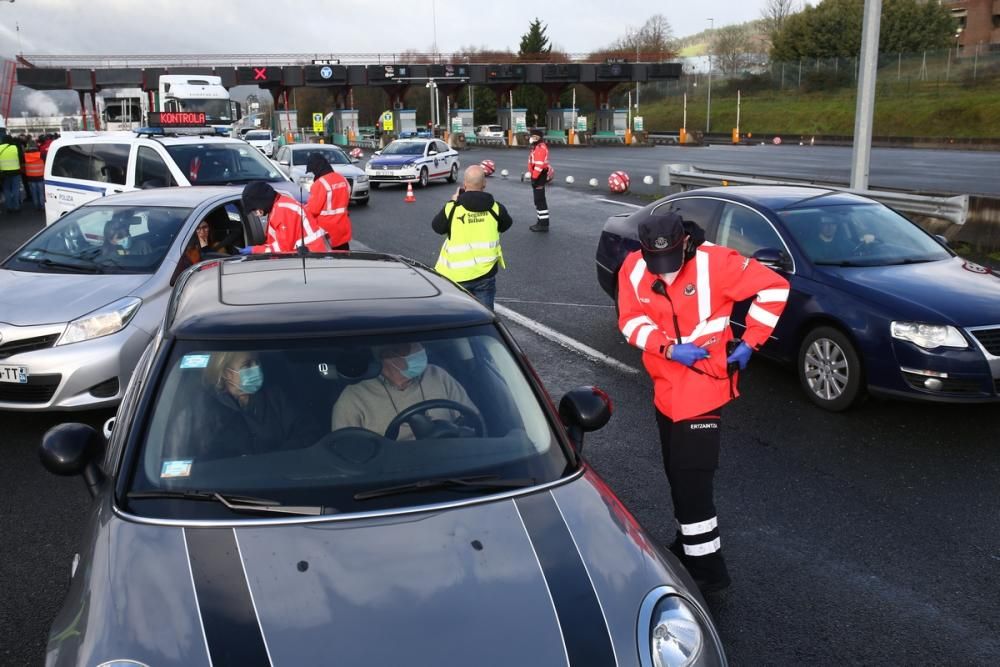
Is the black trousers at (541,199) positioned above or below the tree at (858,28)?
below

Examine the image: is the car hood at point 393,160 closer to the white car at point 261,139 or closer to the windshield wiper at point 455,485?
the white car at point 261,139

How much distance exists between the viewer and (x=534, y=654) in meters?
2.49

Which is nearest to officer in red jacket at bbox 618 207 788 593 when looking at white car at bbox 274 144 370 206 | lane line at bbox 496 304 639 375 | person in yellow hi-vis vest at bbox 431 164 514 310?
person in yellow hi-vis vest at bbox 431 164 514 310

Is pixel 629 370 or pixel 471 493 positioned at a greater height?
pixel 471 493

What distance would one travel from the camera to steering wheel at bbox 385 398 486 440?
11.3 feet

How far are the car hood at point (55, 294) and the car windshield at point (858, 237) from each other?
5221mm

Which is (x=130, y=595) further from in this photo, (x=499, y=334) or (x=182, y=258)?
(x=182, y=258)

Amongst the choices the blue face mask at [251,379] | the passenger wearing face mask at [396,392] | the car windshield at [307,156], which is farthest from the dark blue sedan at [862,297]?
the car windshield at [307,156]

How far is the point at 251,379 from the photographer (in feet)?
11.1

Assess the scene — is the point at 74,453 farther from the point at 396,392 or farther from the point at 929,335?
the point at 929,335

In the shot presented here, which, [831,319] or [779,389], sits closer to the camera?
[831,319]

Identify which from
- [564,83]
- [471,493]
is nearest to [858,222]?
[471,493]

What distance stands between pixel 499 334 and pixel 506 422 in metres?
0.43

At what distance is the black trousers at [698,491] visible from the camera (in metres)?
4.29
